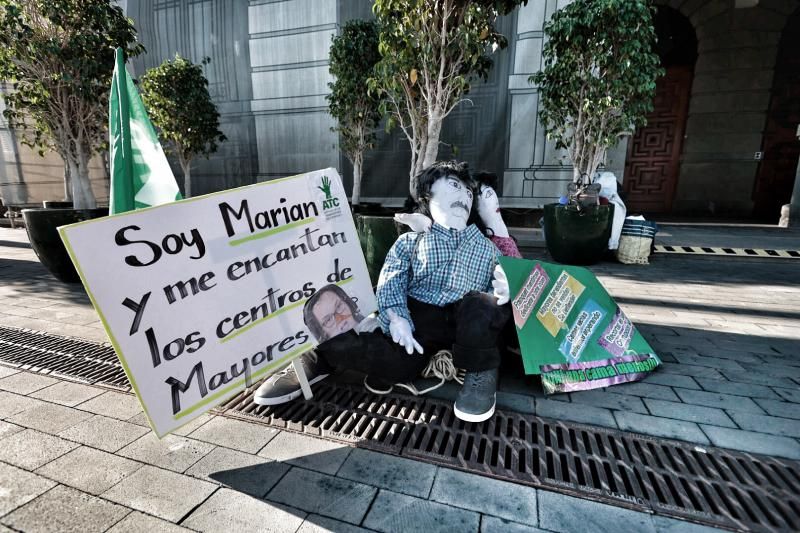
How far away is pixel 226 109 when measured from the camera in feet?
32.2

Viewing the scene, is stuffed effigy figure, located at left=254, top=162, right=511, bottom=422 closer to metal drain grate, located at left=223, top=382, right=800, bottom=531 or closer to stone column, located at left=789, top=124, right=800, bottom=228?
metal drain grate, located at left=223, top=382, right=800, bottom=531

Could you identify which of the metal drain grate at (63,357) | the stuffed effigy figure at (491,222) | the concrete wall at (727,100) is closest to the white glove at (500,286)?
the stuffed effigy figure at (491,222)

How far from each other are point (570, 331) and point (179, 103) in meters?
8.15

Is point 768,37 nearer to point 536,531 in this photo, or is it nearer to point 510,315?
point 510,315

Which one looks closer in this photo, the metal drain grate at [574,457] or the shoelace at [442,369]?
the metal drain grate at [574,457]

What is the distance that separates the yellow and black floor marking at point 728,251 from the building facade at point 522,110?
2.59 meters

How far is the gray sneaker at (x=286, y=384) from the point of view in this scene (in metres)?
2.10

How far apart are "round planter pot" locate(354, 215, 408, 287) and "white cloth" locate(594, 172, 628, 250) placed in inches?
141

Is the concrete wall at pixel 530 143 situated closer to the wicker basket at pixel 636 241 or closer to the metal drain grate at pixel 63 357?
the wicker basket at pixel 636 241

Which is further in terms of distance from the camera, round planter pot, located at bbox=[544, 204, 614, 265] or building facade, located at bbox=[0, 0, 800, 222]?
building facade, located at bbox=[0, 0, 800, 222]

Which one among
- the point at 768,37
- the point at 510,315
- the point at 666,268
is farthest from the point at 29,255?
the point at 768,37

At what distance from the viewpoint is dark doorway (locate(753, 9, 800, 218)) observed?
885cm

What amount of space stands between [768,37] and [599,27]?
775 centimetres

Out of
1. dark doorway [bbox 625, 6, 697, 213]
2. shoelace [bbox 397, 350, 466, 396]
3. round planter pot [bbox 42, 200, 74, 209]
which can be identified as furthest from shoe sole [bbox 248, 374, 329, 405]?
dark doorway [bbox 625, 6, 697, 213]
